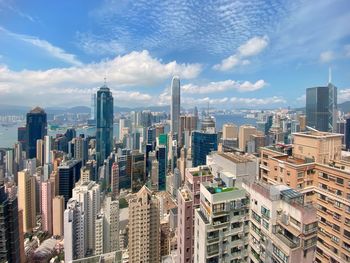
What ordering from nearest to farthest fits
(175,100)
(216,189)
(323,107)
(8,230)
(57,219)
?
(216,189) < (8,230) < (57,219) < (323,107) < (175,100)

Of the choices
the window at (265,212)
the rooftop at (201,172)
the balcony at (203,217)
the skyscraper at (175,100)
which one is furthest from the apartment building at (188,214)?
the skyscraper at (175,100)

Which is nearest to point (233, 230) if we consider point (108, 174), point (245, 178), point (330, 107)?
point (245, 178)

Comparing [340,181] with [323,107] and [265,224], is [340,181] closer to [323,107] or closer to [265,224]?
Result: [265,224]

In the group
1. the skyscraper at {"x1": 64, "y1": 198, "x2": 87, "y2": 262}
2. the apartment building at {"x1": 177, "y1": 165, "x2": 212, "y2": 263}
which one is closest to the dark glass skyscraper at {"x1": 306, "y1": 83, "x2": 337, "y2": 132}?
the apartment building at {"x1": 177, "y1": 165, "x2": 212, "y2": 263}

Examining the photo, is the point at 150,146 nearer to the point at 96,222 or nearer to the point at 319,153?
the point at 96,222

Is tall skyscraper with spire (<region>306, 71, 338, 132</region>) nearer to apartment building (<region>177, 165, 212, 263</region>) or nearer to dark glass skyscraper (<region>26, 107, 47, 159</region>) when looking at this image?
apartment building (<region>177, 165, 212, 263</region>)

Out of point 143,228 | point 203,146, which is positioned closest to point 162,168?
point 203,146
